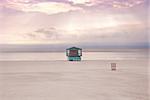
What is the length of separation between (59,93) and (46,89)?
485mm

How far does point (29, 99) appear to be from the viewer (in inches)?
157

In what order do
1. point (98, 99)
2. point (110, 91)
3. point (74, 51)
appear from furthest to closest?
point (74, 51), point (110, 91), point (98, 99)

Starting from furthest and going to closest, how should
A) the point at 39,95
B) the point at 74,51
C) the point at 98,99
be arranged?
the point at 74,51
the point at 39,95
the point at 98,99

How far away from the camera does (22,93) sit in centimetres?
449

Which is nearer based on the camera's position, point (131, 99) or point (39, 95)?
point (131, 99)

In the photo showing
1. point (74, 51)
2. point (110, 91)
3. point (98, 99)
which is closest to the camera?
point (98, 99)

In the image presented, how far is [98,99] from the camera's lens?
398 centimetres

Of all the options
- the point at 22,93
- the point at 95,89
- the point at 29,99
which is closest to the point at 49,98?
the point at 29,99

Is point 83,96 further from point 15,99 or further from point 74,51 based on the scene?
point 74,51

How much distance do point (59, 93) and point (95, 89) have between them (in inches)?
28.4

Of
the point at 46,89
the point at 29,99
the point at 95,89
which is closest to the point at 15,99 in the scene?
the point at 29,99

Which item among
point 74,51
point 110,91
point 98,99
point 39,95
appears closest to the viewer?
point 98,99

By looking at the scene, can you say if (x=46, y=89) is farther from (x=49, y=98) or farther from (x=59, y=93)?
(x=49, y=98)

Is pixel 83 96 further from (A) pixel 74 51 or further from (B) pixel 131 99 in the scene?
(A) pixel 74 51
